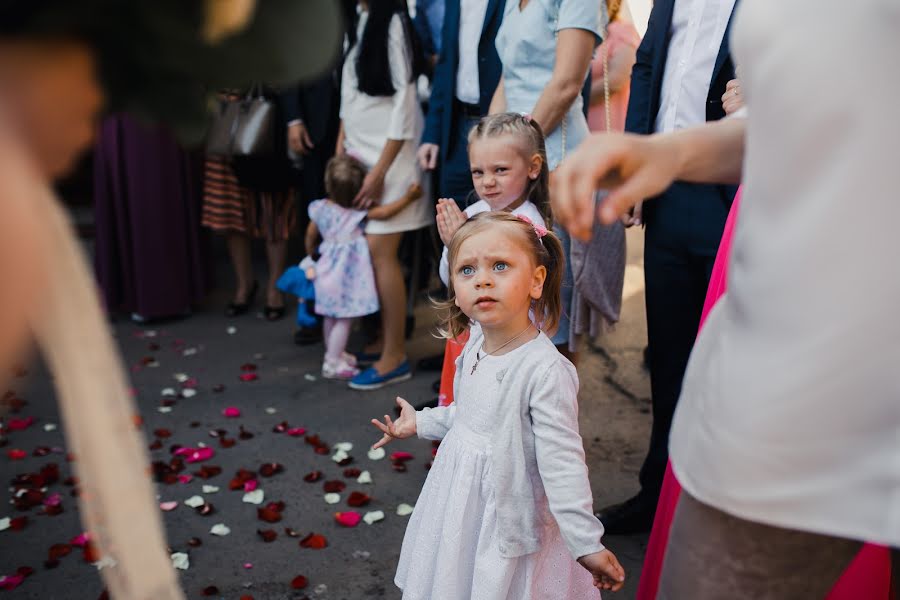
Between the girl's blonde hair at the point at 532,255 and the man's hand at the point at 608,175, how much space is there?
766mm

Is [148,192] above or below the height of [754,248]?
below

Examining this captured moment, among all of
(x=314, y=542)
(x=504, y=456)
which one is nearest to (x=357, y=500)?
(x=314, y=542)

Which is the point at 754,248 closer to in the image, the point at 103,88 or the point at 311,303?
the point at 103,88

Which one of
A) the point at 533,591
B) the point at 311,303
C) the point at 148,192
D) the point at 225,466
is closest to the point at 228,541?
the point at 225,466

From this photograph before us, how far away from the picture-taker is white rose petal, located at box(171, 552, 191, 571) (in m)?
2.53

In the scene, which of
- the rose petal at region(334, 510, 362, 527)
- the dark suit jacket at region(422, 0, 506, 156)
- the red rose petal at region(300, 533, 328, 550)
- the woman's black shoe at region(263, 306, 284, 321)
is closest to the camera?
the red rose petal at region(300, 533, 328, 550)

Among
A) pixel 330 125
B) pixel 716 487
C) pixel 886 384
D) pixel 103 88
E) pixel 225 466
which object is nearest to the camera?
pixel 103 88

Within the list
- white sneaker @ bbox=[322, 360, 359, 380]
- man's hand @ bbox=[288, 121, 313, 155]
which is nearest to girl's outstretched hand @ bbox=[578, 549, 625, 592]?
white sneaker @ bbox=[322, 360, 359, 380]

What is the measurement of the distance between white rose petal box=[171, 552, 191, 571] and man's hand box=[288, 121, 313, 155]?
8.25 feet

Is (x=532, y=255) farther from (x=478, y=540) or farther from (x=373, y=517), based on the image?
(x=373, y=517)

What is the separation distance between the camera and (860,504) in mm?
1005

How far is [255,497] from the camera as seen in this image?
298 centimetres

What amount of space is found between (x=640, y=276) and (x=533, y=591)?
173 inches

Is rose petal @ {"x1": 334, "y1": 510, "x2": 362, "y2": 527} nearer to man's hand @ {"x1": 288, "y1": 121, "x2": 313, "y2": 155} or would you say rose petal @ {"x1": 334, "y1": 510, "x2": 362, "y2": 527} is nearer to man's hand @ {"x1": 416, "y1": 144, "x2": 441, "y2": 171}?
man's hand @ {"x1": 416, "y1": 144, "x2": 441, "y2": 171}
